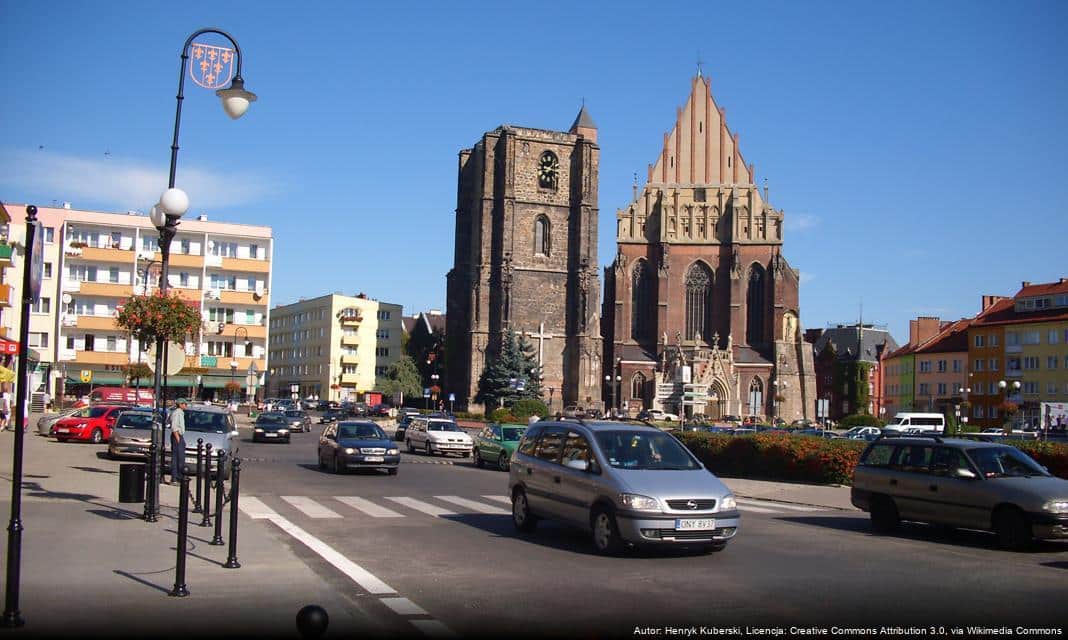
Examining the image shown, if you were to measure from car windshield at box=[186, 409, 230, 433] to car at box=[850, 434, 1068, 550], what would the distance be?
14610 mm

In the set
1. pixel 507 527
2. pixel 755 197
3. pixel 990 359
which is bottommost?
pixel 507 527

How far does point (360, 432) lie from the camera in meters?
25.7

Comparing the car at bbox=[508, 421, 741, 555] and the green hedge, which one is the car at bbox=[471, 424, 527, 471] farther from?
the car at bbox=[508, 421, 741, 555]

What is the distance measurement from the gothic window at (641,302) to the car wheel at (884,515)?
2646 inches

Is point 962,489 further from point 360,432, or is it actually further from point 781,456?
point 360,432

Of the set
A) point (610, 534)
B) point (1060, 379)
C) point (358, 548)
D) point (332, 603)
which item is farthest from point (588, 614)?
point (1060, 379)

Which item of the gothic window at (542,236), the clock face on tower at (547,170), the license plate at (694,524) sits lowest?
the license plate at (694,524)

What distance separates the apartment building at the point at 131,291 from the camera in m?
67.6

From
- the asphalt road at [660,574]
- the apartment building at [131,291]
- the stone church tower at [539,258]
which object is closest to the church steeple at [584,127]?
the stone church tower at [539,258]

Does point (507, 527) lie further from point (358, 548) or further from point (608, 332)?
point (608, 332)

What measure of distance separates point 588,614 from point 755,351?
75234 mm

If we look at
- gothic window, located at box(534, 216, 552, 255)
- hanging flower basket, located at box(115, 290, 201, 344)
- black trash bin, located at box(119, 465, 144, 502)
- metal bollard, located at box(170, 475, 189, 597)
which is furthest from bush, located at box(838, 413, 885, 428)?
metal bollard, located at box(170, 475, 189, 597)

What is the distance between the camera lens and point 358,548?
40.3 feet

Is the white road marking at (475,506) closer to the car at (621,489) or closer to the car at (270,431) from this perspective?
the car at (621,489)
